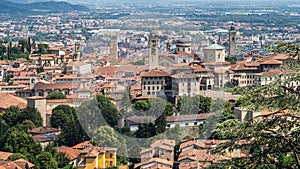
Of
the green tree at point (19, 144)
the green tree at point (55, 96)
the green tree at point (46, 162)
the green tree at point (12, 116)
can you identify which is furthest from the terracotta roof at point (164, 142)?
the green tree at point (55, 96)

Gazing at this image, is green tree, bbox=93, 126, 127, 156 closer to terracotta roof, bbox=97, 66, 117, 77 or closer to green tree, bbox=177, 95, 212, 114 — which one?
green tree, bbox=177, 95, 212, 114

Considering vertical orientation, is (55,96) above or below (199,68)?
below

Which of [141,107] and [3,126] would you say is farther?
[141,107]

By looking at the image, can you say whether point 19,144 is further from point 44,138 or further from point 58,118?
point 58,118

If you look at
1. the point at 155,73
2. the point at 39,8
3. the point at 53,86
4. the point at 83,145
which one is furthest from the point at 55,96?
the point at 39,8

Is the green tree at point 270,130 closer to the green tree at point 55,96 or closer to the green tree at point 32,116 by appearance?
the green tree at point 32,116

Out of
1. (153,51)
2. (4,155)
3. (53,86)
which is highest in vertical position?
(153,51)

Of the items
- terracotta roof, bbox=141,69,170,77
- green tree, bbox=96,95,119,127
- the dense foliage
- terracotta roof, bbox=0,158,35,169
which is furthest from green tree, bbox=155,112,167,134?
the dense foliage

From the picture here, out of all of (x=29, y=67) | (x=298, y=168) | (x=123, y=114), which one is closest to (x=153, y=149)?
(x=123, y=114)
